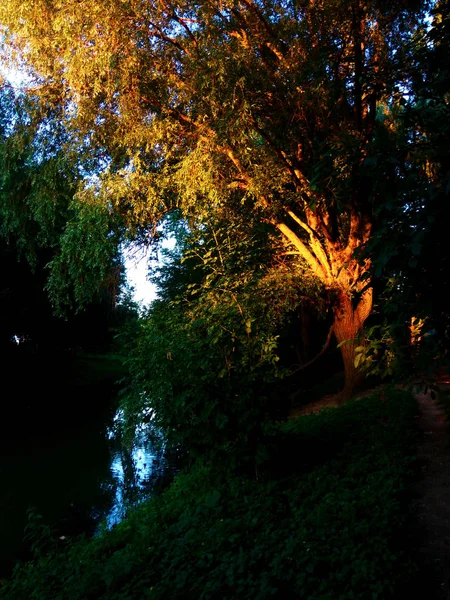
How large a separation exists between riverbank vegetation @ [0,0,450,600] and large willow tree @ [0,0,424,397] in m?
0.04

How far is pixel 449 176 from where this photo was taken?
8.20 ft

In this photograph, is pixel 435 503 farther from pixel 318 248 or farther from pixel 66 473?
pixel 66 473

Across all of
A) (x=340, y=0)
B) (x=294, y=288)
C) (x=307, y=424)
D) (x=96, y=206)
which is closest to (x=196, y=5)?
(x=340, y=0)

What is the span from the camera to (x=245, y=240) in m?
9.74

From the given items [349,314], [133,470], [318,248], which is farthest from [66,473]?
[318,248]

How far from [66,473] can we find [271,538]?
993 cm

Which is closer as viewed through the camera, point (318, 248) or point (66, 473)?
point (318, 248)

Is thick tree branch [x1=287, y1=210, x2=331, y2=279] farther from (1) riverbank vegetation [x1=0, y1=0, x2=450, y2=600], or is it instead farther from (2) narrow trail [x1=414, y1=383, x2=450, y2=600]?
(2) narrow trail [x1=414, y1=383, x2=450, y2=600]

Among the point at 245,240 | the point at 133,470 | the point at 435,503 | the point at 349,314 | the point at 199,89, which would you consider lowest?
the point at 435,503

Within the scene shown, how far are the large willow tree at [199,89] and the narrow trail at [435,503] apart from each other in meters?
2.77

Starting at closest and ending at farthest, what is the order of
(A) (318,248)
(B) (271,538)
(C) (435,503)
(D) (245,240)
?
(B) (271,538) → (C) (435,503) → (D) (245,240) → (A) (318,248)

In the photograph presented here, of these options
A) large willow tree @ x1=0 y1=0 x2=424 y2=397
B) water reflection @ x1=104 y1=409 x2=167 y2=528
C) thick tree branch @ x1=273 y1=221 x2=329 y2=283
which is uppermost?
large willow tree @ x1=0 y1=0 x2=424 y2=397

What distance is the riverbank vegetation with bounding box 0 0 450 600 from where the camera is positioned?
3.45 m

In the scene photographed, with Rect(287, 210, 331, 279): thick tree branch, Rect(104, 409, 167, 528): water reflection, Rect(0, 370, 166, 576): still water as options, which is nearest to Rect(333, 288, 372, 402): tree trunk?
Rect(287, 210, 331, 279): thick tree branch
